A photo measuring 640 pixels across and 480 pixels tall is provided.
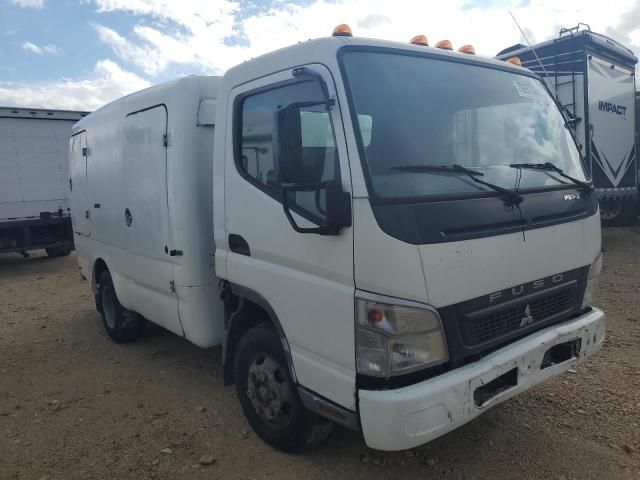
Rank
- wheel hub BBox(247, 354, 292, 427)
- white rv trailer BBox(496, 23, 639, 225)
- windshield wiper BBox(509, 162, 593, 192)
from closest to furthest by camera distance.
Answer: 1. windshield wiper BBox(509, 162, 593, 192)
2. wheel hub BBox(247, 354, 292, 427)
3. white rv trailer BBox(496, 23, 639, 225)

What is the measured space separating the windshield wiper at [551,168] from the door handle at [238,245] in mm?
1661

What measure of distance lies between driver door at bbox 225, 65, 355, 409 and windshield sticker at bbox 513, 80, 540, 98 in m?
1.47

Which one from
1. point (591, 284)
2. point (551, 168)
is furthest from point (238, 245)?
point (591, 284)

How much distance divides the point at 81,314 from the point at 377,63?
602 cm

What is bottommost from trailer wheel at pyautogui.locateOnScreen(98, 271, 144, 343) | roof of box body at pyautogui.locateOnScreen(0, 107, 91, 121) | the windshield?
trailer wheel at pyautogui.locateOnScreen(98, 271, 144, 343)

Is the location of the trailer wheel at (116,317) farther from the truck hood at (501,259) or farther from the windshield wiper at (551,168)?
the windshield wiper at (551,168)

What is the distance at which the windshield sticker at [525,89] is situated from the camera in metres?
3.40

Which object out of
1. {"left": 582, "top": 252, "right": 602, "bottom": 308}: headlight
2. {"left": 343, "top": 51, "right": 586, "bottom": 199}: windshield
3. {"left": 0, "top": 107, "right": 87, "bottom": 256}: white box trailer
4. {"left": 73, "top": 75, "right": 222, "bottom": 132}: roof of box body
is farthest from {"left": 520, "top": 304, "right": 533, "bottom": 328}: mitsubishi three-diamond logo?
{"left": 0, "top": 107, "right": 87, "bottom": 256}: white box trailer

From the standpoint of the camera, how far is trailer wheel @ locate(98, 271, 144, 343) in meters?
5.62

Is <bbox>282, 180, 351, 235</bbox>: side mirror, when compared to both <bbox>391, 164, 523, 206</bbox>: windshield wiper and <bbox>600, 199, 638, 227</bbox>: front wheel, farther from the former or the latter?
<bbox>600, 199, 638, 227</bbox>: front wheel

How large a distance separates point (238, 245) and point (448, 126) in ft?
4.89

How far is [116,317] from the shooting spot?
5672 mm

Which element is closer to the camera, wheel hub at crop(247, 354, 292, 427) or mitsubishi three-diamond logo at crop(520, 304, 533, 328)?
mitsubishi three-diamond logo at crop(520, 304, 533, 328)

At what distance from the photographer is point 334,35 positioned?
2.79 m
